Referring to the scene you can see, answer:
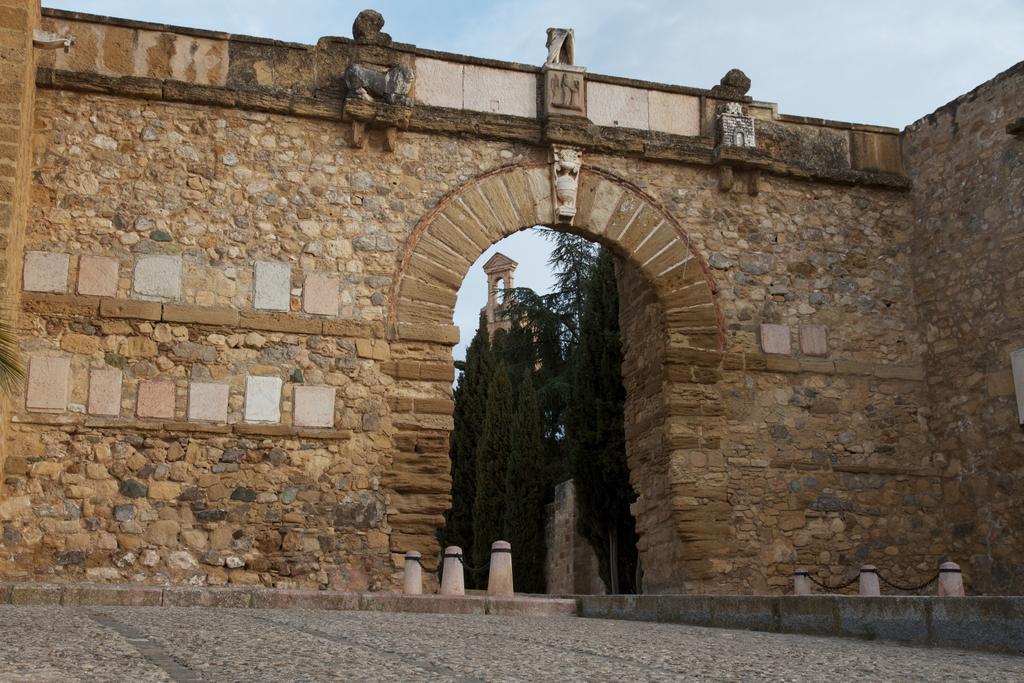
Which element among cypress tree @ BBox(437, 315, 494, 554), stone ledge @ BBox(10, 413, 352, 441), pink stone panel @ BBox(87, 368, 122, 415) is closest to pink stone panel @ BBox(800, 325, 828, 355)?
stone ledge @ BBox(10, 413, 352, 441)

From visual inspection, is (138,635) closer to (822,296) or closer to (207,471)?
(207,471)

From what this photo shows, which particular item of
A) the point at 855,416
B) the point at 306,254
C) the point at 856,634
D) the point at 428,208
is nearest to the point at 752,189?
the point at 855,416

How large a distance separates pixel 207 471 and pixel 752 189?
19.3 feet

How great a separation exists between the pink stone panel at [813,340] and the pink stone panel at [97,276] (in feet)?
21.0

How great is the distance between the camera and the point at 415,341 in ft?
32.7

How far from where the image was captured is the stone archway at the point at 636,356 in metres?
9.70

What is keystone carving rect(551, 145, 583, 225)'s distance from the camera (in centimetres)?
1063

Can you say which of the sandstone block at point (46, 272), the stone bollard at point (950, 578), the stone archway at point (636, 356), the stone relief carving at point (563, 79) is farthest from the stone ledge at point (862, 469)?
the sandstone block at point (46, 272)

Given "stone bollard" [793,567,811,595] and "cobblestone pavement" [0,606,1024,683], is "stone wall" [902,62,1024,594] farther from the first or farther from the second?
"cobblestone pavement" [0,606,1024,683]

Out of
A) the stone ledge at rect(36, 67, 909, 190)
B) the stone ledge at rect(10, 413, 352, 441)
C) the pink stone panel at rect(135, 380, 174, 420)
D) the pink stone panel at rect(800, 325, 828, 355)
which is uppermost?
the stone ledge at rect(36, 67, 909, 190)

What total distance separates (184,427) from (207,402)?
276 millimetres

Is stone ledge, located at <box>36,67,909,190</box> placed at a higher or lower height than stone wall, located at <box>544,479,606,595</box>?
higher

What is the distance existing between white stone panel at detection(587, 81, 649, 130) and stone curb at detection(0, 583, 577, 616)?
16.6 ft

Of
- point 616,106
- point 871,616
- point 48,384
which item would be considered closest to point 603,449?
point 616,106
